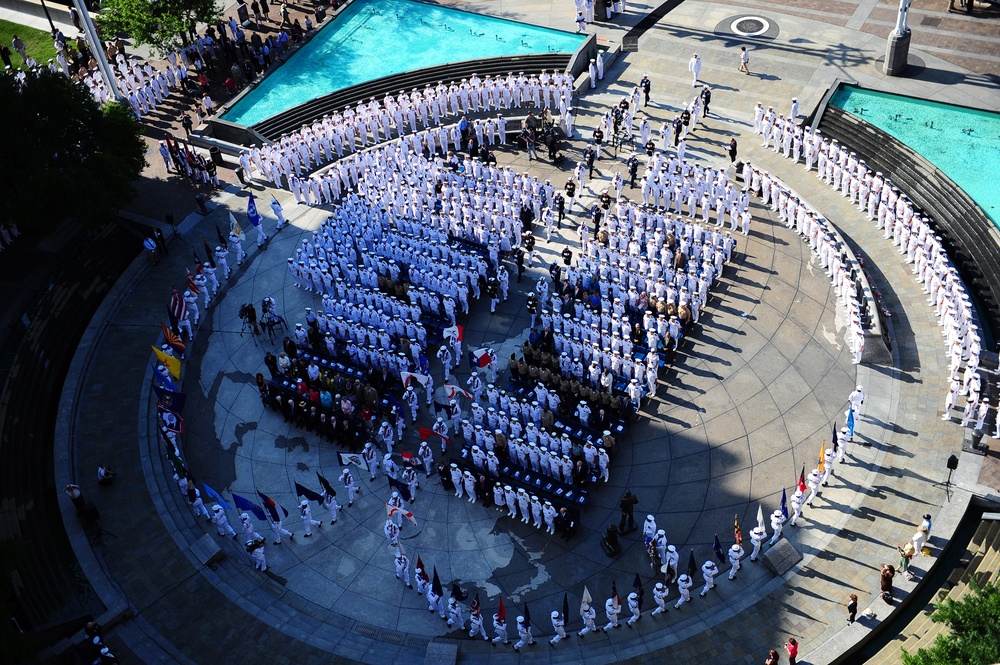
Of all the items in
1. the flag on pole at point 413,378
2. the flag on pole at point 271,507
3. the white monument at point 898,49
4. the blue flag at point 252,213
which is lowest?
the flag on pole at point 271,507

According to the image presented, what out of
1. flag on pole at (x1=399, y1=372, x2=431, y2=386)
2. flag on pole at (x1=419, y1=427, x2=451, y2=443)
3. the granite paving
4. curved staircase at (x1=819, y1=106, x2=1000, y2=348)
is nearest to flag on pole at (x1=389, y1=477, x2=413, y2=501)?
the granite paving

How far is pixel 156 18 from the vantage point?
61781mm

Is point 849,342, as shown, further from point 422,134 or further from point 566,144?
point 422,134

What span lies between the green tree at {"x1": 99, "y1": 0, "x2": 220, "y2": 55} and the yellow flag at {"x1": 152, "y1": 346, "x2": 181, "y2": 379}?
82.2 feet

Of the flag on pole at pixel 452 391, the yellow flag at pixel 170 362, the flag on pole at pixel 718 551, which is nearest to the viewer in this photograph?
the flag on pole at pixel 718 551

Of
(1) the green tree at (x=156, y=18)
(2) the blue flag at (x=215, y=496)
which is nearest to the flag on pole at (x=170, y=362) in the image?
(2) the blue flag at (x=215, y=496)

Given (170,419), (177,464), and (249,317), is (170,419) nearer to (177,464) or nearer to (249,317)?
(177,464)

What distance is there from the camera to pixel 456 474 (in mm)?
40188

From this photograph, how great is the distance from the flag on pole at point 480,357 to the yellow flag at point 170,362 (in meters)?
12.5

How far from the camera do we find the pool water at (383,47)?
62500mm

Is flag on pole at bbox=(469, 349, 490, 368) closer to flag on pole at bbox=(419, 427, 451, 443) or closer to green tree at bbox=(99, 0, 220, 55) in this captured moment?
flag on pole at bbox=(419, 427, 451, 443)

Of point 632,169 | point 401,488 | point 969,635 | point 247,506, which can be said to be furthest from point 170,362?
point 969,635

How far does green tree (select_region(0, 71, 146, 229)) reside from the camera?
47219 mm

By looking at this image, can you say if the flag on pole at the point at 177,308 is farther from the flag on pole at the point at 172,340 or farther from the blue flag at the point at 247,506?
the blue flag at the point at 247,506
